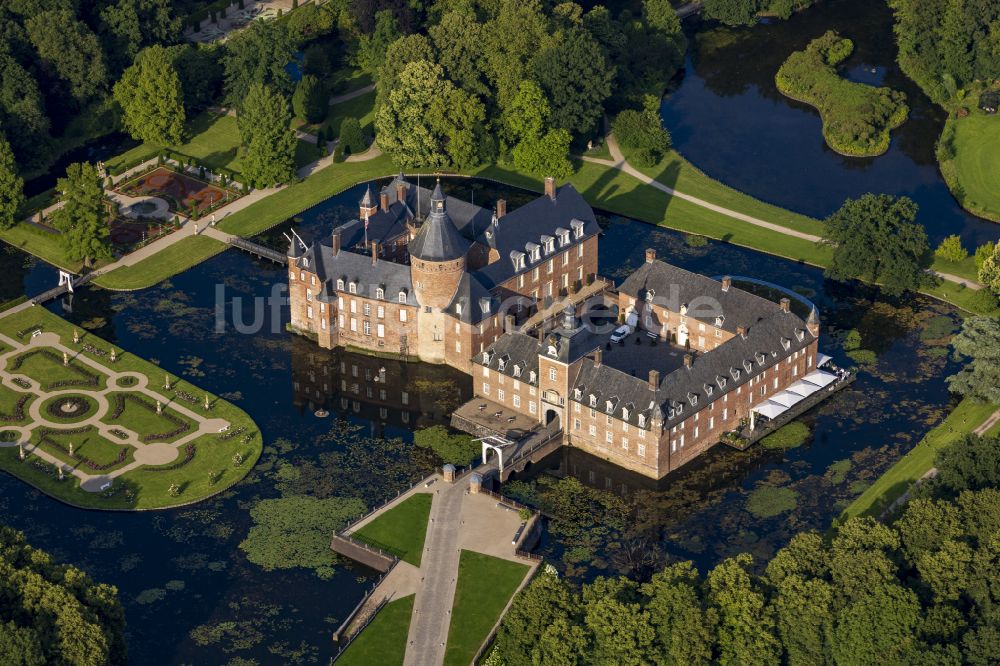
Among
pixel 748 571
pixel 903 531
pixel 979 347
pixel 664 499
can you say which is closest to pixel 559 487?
pixel 664 499

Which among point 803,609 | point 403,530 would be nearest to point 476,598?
point 403,530

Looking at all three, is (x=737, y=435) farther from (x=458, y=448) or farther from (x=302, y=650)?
(x=302, y=650)

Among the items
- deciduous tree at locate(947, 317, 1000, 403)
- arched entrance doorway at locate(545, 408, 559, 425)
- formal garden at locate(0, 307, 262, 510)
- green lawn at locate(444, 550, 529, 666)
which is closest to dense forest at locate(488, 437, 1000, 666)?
green lawn at locate(444, 550, 529, 666)

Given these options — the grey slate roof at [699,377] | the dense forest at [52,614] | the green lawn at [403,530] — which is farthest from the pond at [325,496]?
the dense forest at [52,614]

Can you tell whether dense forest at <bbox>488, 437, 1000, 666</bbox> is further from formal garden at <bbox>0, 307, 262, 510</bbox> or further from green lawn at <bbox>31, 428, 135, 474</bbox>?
green lawn at <bbox>31, 428, 135, 474</bbox>

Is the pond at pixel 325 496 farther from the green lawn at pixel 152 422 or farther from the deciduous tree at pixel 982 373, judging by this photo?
the green lawn at pixel 152 422

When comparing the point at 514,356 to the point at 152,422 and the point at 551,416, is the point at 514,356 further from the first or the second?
the point at 152,422
